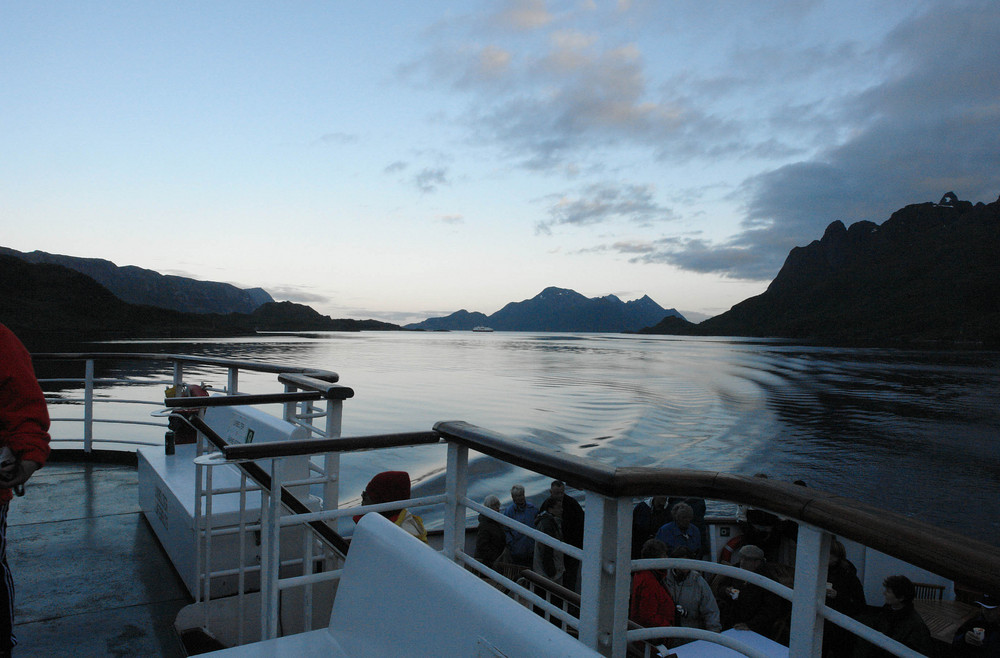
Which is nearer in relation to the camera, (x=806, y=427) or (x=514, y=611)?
(x=514, y=611)

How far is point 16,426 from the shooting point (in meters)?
1.77

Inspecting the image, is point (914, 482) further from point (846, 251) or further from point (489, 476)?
point (846, 251)

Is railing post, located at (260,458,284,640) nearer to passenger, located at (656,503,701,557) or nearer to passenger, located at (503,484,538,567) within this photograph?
passenger, located at (503,484,538,567)

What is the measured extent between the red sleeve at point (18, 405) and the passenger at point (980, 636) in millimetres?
5655

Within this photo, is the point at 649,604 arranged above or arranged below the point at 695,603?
above

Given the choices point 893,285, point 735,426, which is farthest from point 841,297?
point 735,426

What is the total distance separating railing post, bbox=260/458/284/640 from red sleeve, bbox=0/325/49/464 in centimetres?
75

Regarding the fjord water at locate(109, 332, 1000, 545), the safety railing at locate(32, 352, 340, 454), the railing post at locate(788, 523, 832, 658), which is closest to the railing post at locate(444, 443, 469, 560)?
the railing post at locate(788, 523, 832, 658)

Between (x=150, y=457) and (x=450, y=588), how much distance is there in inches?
147

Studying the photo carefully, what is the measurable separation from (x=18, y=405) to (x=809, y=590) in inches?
84.5

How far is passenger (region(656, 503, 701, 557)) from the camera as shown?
A: 5.35 metres

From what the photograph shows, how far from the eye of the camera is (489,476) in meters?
12.0

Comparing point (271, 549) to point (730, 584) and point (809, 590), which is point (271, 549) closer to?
point (809, 590)

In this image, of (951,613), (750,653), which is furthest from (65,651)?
(951,613)
